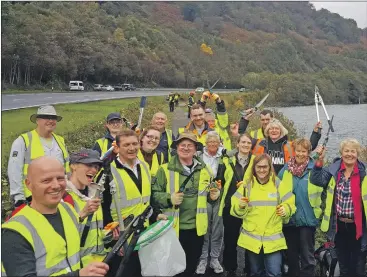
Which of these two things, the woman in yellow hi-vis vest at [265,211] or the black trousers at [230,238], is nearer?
the woman in yellow hi-vis vest at [265,211]

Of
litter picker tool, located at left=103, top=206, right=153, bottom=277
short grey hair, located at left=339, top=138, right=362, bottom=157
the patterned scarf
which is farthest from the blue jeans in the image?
litter picker tool, located at left=103, top=206, right=153, bottom=277

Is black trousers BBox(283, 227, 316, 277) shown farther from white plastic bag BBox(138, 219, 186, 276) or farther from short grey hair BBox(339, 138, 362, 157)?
white plastic bag BBox(138, 219, 186, 276)

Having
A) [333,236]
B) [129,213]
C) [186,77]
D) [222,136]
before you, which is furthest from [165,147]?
[186,77]

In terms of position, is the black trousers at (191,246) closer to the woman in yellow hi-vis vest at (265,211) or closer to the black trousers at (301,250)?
the woman in yellow hi-vis vest at (265,211)

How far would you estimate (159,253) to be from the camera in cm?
321

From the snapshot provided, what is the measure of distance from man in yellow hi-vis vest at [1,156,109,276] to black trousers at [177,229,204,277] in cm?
183

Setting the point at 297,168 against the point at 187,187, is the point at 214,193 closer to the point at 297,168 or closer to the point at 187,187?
the point at 187,187

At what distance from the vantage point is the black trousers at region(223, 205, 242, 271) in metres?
4.81

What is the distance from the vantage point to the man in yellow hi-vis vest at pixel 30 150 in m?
3.89

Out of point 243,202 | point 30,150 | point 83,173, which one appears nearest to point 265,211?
point 243,202

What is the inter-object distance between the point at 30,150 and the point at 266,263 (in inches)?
106

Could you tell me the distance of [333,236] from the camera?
13.5 ft

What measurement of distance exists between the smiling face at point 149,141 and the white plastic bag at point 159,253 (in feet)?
4.95

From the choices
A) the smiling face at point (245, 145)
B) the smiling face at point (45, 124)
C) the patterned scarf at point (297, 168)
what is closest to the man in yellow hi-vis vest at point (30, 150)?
the smiling face at point (45, 124)
